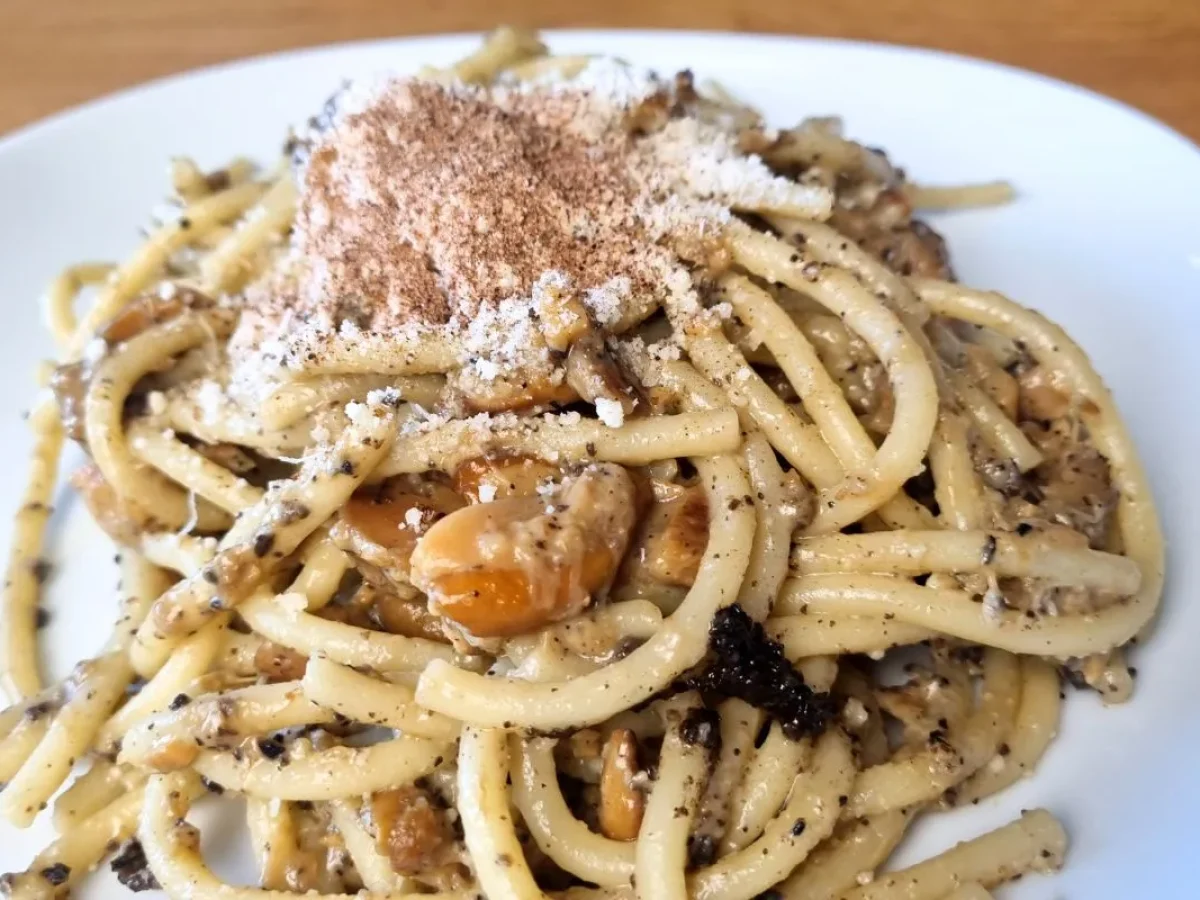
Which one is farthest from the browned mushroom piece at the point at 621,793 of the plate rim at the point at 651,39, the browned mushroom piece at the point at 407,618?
the plate rim at the point at 651,39

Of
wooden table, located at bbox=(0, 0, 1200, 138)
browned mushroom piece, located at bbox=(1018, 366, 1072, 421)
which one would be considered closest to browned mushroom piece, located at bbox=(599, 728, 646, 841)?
browned mushroom piece, located at bbox=(1018, 366, 1072, 421)

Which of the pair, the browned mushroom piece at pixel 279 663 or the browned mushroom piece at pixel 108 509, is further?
the browned mushroom piece at pixel 108 509

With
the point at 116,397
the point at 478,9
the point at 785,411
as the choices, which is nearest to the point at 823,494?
the point at 785,411

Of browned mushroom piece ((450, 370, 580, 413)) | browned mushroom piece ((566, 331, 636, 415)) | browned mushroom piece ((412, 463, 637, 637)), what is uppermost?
browned mushroom piece ((566, 331, 636, 415))

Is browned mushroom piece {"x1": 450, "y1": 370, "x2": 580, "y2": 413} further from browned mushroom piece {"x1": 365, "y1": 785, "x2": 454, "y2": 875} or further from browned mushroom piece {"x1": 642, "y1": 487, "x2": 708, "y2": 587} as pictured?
browned mushroom piece {"x1": 365, "y1": 785, "x2": 454, "y2": 875}

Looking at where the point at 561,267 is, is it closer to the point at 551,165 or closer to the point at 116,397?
the point at 551,165

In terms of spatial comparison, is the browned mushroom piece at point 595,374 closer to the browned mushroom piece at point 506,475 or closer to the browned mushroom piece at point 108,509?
the browned mushroom piece at point 506,475

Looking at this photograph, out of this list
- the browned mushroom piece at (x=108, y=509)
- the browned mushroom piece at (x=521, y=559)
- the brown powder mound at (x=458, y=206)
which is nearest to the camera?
the browned mushroom piece at (x=521, y=559)
